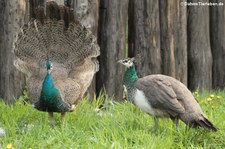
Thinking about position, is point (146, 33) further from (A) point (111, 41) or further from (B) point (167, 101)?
(B) point (167, 101)

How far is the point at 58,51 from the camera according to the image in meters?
6.78

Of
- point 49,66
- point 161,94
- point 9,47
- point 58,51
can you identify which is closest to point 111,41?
point 58,51

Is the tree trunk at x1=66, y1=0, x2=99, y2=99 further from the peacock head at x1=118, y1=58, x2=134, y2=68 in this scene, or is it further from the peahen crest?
the peacock head at x1=118, y1=58, x2=134, y2=68

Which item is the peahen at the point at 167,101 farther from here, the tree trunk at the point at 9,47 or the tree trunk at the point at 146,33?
the tree trunk at the point at 9,47

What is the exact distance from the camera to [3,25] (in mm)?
6961

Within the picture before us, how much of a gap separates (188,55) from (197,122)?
8.09ft

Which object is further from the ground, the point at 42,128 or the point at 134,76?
the point at 134,76

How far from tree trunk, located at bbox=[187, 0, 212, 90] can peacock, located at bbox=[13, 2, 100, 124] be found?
1.71 m

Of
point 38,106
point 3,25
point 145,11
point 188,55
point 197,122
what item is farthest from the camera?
point 188,55

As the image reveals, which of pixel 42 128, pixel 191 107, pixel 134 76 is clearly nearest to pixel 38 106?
pixel 42 128

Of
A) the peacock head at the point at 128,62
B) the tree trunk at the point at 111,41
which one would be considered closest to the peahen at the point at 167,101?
the peacock head at the point at 128,62

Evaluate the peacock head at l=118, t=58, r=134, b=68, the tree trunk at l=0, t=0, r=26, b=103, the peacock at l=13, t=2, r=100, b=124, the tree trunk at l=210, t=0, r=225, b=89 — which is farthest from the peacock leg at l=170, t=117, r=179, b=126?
A: the tree trunk at l=210, t=0, r=225, b=89

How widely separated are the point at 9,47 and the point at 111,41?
3.98 feet

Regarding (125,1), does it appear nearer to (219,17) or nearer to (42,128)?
(219,17)
